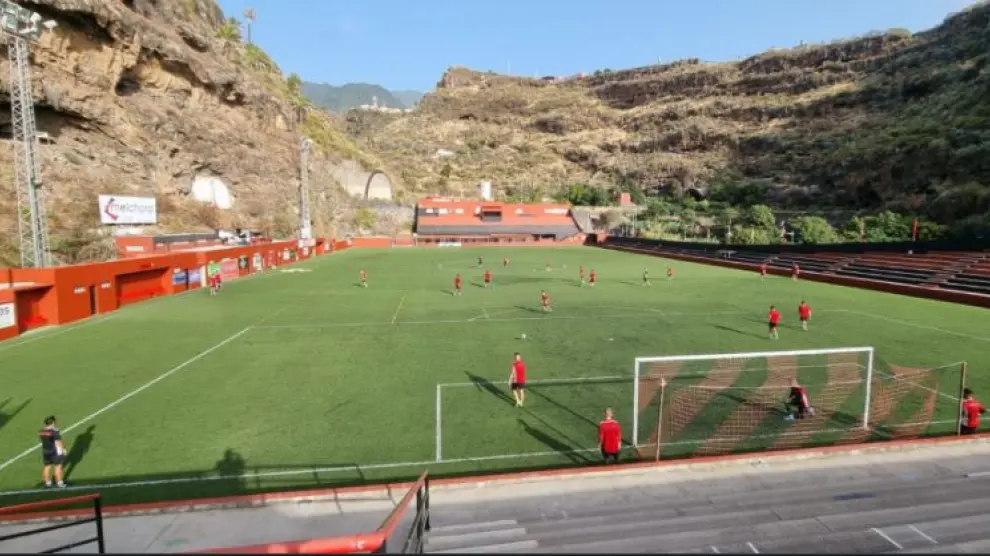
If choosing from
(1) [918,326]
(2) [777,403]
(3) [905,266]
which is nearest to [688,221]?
(3) [905,266]

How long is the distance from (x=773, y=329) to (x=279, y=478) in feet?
59.3

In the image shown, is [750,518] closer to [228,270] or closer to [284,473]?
[284,473]

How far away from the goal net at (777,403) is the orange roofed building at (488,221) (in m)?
80.0

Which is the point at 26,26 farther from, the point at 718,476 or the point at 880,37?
the point at 880,37

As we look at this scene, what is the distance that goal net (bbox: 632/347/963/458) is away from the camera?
10.7 m

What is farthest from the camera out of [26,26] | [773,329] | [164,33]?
[164,33]

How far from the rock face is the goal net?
4984cm

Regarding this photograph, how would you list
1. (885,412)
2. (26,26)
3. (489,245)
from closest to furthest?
1. (885,412)
2. (26,26)
3. (489,245)

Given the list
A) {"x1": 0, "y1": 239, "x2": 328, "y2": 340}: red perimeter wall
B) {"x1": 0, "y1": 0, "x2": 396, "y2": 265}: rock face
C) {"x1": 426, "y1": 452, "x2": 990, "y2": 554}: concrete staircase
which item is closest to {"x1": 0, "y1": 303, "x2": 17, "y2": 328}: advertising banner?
{"x1": 0, "y1": 239, "x2": 328, "y2": 340}: red perimeter wall

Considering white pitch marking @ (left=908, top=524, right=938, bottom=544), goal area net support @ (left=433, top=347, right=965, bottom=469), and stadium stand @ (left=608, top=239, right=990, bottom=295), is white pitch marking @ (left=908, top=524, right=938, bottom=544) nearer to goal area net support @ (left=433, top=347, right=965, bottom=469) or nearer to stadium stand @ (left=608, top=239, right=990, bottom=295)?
goal area net support @ (left=433, top=347, right=965, bottom=469)

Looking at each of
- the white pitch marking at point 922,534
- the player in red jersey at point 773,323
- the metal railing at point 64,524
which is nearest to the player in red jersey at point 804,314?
the player in red jersey at point 773,323

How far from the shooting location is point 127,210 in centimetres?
4891

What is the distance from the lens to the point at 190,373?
16.0 metres

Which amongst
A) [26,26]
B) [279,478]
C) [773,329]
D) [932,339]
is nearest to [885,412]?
[773,329]
